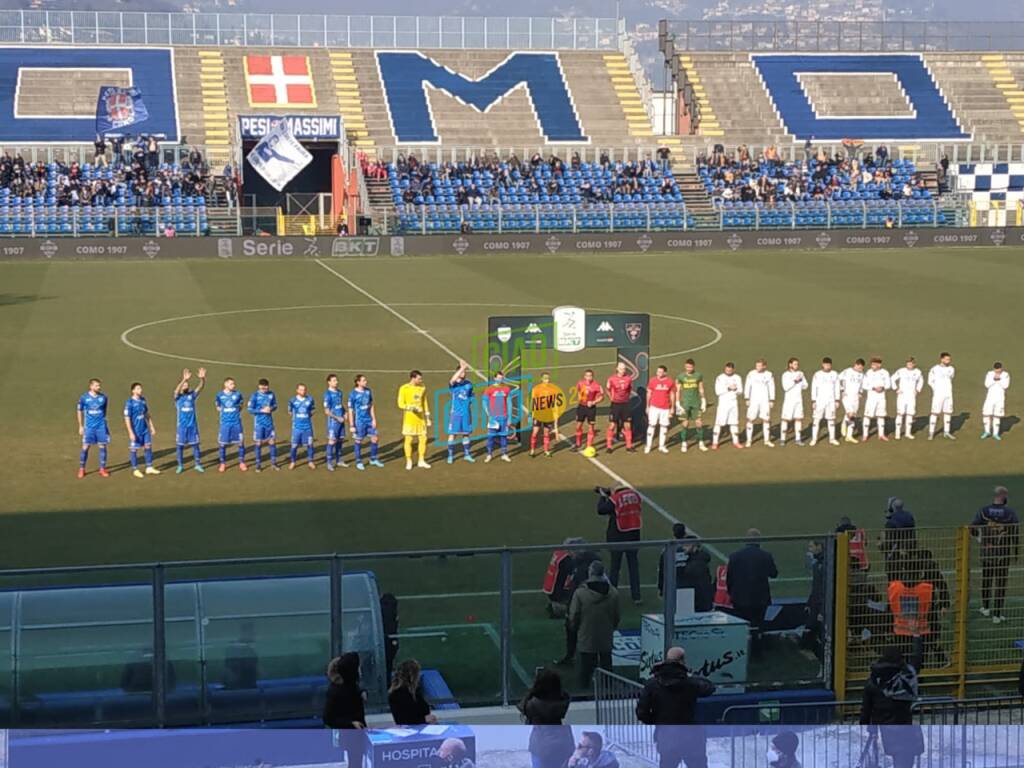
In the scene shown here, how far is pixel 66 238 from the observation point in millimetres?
53250

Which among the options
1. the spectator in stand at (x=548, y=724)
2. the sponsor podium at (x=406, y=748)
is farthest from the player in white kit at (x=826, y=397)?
the sponsor podium at (x=406, y=748)

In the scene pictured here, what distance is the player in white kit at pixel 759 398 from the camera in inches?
957

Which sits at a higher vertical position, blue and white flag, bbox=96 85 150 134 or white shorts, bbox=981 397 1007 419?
blue and white flag, bbox=96 85 150 134

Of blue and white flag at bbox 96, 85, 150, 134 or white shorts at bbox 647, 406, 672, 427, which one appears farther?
blue and white flag at bbox 96, 85, 150, 134

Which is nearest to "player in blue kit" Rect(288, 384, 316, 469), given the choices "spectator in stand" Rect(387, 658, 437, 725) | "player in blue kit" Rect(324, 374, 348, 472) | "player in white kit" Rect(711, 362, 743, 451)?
"player in blue kit" Rect(324, 374, 348, 472)

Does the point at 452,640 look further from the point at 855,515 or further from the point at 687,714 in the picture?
the point at 855,515

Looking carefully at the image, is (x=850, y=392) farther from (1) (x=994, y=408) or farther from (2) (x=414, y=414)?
(2) (x=414, y=414)

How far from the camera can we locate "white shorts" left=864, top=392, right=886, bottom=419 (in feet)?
81.1

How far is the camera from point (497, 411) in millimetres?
23891

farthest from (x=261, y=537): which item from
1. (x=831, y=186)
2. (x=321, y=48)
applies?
(x=321, y=48)

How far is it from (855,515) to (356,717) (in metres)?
11.4

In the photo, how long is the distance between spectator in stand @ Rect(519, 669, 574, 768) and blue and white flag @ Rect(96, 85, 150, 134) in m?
61.4

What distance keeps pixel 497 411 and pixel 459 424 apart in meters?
0.66

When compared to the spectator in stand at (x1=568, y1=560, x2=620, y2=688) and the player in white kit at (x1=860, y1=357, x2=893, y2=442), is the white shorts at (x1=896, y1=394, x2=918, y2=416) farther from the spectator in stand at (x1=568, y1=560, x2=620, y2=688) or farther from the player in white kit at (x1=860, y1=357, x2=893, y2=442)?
the spectator in stand at (x1=568, y1=560, x2=620, y2=688)
